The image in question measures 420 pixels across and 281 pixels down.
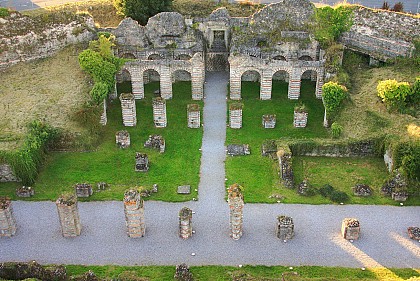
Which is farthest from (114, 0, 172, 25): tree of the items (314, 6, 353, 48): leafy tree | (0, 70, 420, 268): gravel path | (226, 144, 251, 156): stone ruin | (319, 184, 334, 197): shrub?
(319, 184, 334, 197): shrub

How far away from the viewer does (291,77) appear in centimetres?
3369

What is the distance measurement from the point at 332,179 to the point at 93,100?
13.8 metres

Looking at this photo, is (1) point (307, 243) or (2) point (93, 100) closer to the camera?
(1) point (307, 243)

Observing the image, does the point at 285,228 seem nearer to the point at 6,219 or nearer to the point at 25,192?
the point at 6,219

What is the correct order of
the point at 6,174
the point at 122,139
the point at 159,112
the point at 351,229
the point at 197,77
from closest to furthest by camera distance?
the point at 351,229, the point at 6,174, the point at 122,139, the point at 159,112, the point at 197,77

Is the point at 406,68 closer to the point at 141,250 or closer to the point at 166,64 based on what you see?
the point at 166,64

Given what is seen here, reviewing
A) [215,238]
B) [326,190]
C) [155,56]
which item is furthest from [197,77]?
[215,238]

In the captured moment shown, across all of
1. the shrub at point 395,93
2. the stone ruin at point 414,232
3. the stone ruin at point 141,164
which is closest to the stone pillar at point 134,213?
the stone ruin at point 141,164

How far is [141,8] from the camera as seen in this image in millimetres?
39469

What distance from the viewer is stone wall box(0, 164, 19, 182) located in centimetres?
2607

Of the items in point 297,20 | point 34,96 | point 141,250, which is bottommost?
point 141,250

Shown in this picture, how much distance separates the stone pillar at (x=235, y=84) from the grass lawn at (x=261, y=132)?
2.04 ft

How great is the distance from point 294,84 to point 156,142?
10.0 metres

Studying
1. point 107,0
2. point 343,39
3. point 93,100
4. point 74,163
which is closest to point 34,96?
point 93,100
